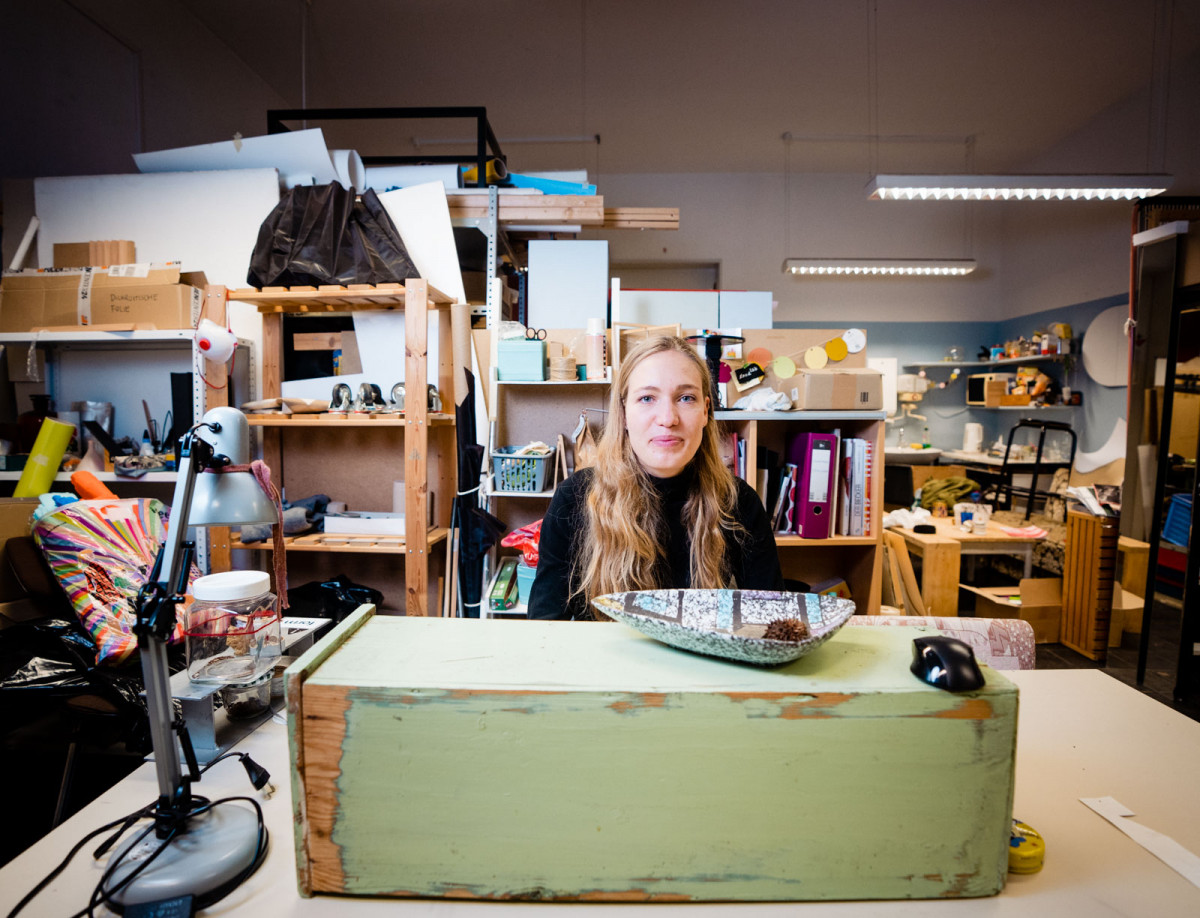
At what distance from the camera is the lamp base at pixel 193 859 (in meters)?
0.67

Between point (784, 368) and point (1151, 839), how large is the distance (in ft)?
6.91

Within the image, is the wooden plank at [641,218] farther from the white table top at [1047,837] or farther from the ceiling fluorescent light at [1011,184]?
the white table top at [1047,837]

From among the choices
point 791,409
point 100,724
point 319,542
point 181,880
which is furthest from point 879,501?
point 100,724

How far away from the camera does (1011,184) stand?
365cm

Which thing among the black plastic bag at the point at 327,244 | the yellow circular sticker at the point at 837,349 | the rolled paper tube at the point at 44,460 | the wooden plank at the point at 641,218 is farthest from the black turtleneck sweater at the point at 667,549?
the rolled paper tube at the point at 44,460

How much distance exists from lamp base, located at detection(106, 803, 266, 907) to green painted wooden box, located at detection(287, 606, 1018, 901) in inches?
4.3

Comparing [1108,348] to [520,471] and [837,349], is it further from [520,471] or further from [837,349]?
[520,471]

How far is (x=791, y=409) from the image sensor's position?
8.20 feet

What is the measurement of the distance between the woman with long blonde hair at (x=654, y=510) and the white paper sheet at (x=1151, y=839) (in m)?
0.72

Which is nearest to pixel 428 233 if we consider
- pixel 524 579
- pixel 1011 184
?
pixel 524 579

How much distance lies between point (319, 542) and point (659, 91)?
171 inches

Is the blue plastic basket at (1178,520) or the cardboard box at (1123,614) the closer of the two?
the blue plastic basket at (1178,520)

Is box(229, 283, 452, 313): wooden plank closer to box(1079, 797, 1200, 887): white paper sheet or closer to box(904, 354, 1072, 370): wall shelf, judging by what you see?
box(1079, 797, 1200, 887): white paper sheet

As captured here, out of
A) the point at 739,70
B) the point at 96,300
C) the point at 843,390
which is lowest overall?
the point at 843,390
